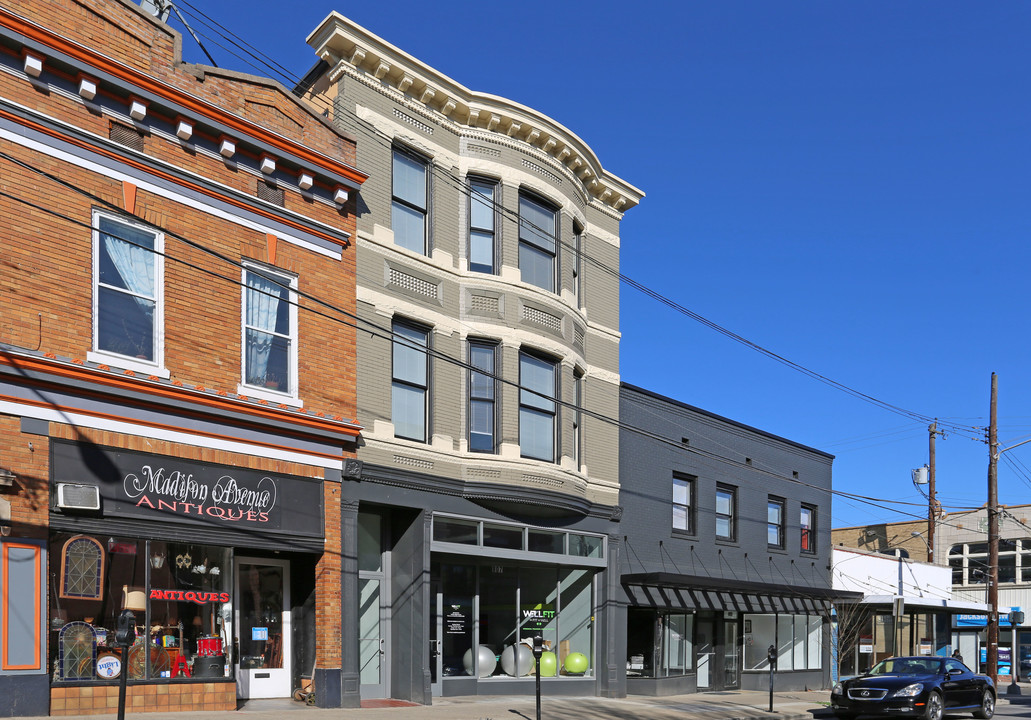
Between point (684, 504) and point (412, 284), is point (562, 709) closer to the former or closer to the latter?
point (412, 284)

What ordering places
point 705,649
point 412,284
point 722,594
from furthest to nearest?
1. point 705,649
2. point 722,594
3. point 412,284

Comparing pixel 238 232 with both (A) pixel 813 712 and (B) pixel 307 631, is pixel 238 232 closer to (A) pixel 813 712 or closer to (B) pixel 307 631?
(B) pixel 307 631

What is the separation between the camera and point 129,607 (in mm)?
14781

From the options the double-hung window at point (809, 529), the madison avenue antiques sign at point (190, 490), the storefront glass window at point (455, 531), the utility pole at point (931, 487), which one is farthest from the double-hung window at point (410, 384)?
the utility pole at point (931, 487)

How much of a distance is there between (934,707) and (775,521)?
38.7 ft

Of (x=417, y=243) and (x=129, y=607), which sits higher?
(x=417, y=243)

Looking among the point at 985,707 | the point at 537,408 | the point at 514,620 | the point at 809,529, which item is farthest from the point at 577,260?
the point at 809,529

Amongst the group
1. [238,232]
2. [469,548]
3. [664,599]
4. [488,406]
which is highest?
[238,232]

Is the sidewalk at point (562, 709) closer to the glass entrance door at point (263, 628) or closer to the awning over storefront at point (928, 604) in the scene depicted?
the glass entrance door at point (263, 628)

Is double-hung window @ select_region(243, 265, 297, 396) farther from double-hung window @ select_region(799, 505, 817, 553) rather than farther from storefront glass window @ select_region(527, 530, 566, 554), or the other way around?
double-hung window @ select_region(799, 505, 817, 553)

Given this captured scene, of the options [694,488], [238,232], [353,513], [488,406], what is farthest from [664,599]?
[238,232]

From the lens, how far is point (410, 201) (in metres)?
20.1

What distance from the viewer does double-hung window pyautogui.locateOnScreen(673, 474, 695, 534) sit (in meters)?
26.8

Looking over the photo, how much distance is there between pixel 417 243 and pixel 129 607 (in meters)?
8.46
